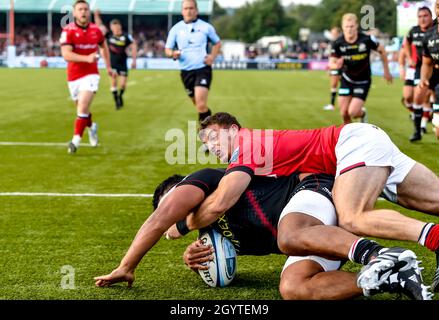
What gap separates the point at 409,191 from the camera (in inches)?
219

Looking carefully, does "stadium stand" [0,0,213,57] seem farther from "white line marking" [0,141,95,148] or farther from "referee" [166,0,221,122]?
"white line marking" [0,141,95,148]

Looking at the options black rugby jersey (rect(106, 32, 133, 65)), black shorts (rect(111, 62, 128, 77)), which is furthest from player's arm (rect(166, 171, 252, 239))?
black rugby jersey (rect(106, 32, 133, 65))

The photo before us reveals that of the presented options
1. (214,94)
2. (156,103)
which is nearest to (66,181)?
(156,103)

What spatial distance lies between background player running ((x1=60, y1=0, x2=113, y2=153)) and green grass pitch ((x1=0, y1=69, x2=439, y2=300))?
0.51 m

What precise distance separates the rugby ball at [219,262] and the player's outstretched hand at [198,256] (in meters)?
0.03

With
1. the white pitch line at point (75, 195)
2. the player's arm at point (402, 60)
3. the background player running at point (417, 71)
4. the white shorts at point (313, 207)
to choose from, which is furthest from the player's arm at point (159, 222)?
the player's arm at point (402, 60)

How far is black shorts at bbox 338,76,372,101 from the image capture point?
45.0 feet

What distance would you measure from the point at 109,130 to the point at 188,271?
10.1 metres

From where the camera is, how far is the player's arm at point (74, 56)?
1141cm

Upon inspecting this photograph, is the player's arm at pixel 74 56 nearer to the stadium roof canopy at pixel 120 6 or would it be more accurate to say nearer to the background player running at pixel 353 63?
the background player running at pixel 353 63

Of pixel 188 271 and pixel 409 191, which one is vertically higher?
pixel 409 191

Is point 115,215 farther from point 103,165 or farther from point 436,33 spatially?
point 436,33

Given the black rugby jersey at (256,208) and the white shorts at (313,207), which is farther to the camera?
the black rugby jersey at (256,208)
